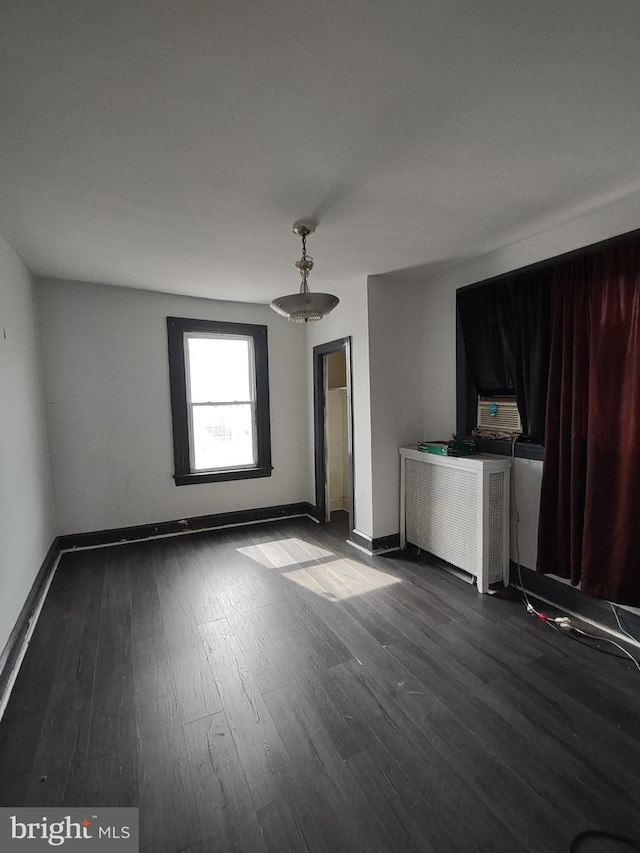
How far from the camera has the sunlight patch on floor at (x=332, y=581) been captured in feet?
9.04

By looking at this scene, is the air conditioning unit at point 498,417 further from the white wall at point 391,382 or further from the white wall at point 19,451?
the white wall at point 19,451

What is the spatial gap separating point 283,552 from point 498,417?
2226mm

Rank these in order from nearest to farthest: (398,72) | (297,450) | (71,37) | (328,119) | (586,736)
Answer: (71,37) → (398,72) → (328,119) → (586,736) → (297,450)

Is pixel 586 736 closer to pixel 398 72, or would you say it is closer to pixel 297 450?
pixel 398 72

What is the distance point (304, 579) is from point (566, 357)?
7.97 feet

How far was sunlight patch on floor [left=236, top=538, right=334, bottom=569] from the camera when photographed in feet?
10.9

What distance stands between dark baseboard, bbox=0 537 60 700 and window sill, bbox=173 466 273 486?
1.26m

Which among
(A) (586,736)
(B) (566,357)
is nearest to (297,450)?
(B) (566,357)

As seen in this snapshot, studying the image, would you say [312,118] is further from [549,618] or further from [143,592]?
[143,592]

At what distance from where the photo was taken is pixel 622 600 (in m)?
2.14

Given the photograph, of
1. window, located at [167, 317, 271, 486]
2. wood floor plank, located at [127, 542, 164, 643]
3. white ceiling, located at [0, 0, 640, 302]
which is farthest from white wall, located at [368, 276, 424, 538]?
wood floor plank, located at [127, 542, 164, 643]

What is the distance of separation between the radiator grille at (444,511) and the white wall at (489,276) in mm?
347

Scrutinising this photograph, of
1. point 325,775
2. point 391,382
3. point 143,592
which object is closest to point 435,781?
point 325,775

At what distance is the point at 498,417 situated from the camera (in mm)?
2963
